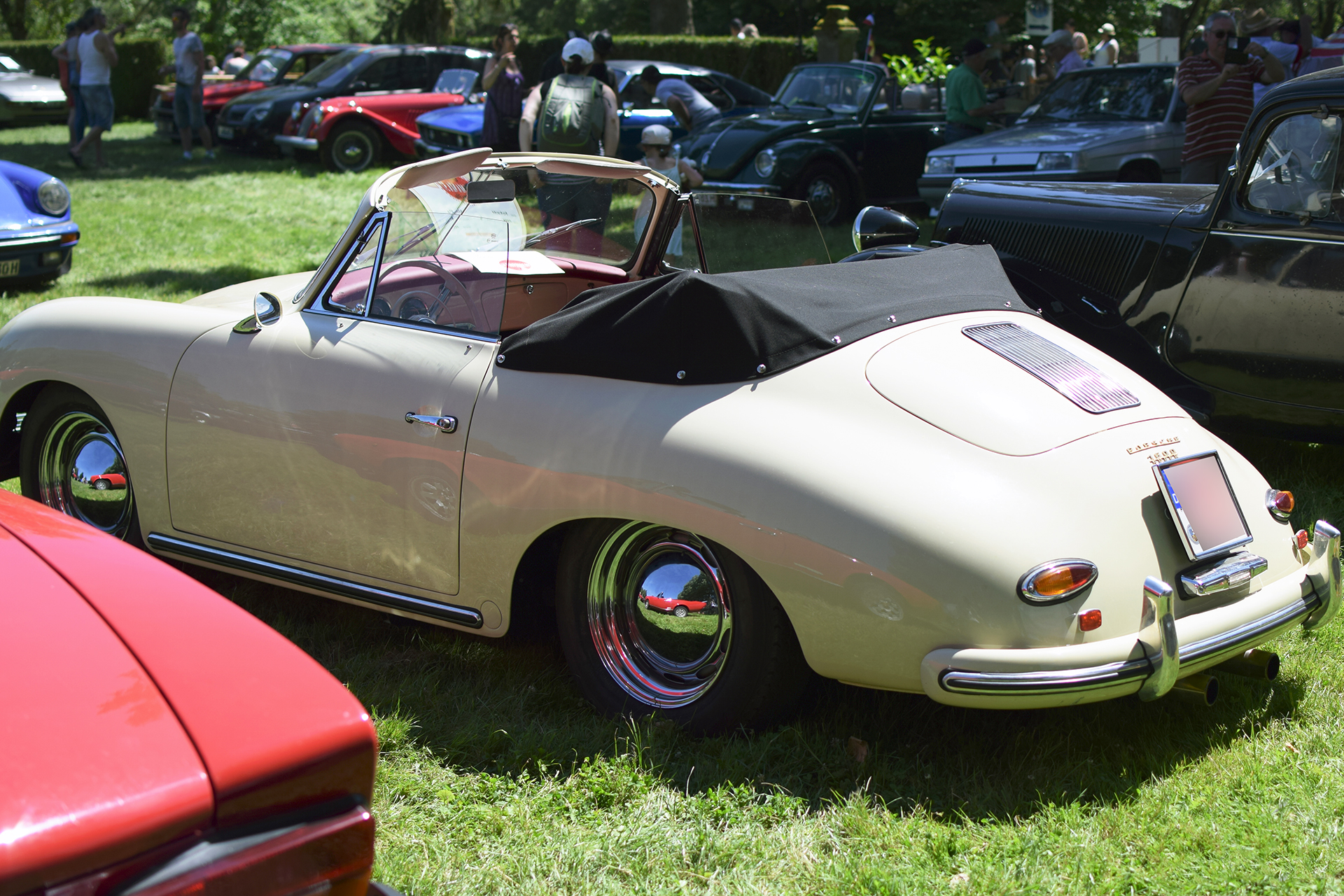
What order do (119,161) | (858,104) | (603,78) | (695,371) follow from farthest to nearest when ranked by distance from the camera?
1. (119,161)
2. (858,104)
3. (603,78)
4. (695,371)

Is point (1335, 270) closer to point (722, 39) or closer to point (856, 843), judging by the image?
point (856, 843)

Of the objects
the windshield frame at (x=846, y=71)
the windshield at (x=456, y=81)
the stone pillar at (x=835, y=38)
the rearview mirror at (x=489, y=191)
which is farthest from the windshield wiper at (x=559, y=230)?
the stone pillar at (x=835, y=38)

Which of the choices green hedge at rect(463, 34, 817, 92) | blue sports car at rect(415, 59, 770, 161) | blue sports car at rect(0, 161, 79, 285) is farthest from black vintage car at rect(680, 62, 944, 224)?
green hedge at rect(463, 34, 817, 92)

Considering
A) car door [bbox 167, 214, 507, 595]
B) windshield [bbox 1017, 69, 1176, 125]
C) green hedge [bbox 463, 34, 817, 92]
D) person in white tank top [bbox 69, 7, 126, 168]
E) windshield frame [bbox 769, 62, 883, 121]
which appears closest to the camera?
car door [bbox 167, 214, 507, 595]

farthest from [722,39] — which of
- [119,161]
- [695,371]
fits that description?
[695,371]

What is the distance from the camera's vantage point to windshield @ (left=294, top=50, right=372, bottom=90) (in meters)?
16.4

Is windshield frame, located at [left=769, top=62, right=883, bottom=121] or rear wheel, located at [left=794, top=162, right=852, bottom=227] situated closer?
rear wheel, located at [left=794, top=162, right=852, bottom=227]

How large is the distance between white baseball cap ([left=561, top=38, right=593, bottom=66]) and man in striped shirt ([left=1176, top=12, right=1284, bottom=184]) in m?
3.83

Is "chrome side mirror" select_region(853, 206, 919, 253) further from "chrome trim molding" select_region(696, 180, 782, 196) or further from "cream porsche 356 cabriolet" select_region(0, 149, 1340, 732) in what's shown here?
"chrome trim molding" select_region(696, 180, 782, 196)

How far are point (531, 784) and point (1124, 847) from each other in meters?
1.35

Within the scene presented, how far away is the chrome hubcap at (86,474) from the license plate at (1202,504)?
10.2 ft

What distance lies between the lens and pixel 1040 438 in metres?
2.74

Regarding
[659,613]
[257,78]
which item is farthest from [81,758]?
[257,78]

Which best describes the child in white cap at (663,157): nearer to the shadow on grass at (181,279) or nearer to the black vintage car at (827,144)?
the black vintage car at (827,144)
